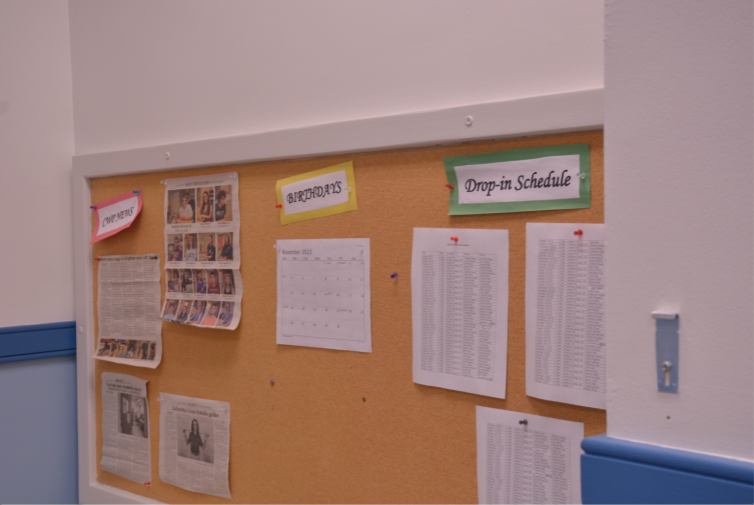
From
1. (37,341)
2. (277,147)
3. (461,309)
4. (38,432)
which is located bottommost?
(38,432)

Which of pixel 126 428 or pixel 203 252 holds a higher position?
pixel 203 252

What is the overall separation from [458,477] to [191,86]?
0.93 metres

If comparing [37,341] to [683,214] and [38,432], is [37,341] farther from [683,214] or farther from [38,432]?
[683,214]

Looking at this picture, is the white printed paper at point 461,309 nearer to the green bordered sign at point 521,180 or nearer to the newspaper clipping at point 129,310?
the green bordered sign at point 521,180

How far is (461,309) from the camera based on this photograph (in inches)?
31.9

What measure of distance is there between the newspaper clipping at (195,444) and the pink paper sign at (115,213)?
40 cm

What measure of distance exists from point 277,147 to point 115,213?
1.61 feet

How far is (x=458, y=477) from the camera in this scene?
2.68 feet

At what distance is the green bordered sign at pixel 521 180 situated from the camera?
72cm

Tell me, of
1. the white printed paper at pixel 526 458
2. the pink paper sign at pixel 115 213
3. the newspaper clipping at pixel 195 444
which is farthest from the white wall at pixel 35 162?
the white printed paper at pixel 526 458

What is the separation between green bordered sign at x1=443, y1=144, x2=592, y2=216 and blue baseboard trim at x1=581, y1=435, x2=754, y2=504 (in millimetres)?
345

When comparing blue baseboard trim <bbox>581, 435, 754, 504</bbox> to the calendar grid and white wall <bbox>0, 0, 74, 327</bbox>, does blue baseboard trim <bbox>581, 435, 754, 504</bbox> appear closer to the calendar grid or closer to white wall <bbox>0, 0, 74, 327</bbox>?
the calendar grid

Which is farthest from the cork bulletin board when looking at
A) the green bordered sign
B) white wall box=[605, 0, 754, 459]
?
white wall box=[605, 0, 754, 459]

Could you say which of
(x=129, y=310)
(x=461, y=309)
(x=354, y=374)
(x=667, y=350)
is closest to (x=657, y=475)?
(x=667, y=350)
